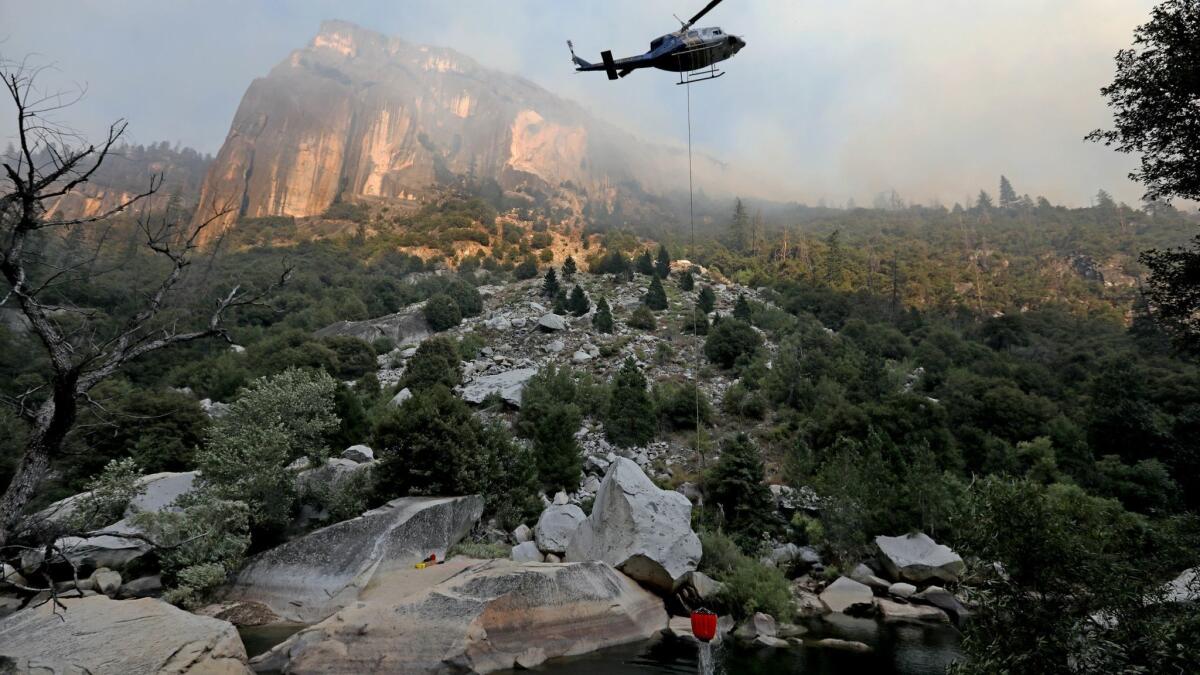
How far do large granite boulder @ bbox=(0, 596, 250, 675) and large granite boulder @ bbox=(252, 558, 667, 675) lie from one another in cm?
169

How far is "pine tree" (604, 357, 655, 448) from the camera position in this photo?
39.2m

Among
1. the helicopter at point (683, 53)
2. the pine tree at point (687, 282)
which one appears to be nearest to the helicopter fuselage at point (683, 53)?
the helicopter at point (683, 53)

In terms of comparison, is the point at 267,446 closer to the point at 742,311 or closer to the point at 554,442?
the point at 554,442

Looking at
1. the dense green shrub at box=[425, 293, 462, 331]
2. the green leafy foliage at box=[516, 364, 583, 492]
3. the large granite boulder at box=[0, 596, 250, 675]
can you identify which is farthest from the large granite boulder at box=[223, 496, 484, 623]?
the dense green shrub at box=[425, 293, 462, 331]

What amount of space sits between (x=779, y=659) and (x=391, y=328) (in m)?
56.2

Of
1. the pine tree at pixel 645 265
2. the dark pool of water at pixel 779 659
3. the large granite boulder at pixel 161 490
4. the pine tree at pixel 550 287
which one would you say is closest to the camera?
the dark pool of water at pixel 779 659

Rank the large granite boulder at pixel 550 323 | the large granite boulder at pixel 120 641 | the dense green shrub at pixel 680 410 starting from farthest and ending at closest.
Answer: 1. the large granite boulder at pixel 550 323
2. the dense green shrub at pixel 680 410
3. the large granite boulder at pixel 120 641

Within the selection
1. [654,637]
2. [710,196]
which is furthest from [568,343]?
[710,196]

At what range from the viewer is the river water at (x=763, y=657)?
14.5m

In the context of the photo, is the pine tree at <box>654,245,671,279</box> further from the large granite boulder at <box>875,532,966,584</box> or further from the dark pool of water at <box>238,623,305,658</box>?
the dark pool of water at <box>238,623,305,658</box>

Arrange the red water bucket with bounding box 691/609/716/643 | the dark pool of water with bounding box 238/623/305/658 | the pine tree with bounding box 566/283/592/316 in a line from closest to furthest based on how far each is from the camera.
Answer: the red water bucket with bounding box 691/609/716/643 → the dark pool of water with bounding box 238/623/305/658 → the pine tree with bounding box 566/283/592/316

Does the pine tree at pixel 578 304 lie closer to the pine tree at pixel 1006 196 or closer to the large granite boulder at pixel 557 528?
the large granite boulder at pixel 557 528

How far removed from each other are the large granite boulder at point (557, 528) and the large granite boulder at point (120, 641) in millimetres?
12095

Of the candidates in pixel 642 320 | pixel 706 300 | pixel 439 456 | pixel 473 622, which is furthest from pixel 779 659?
pixel 706 300
